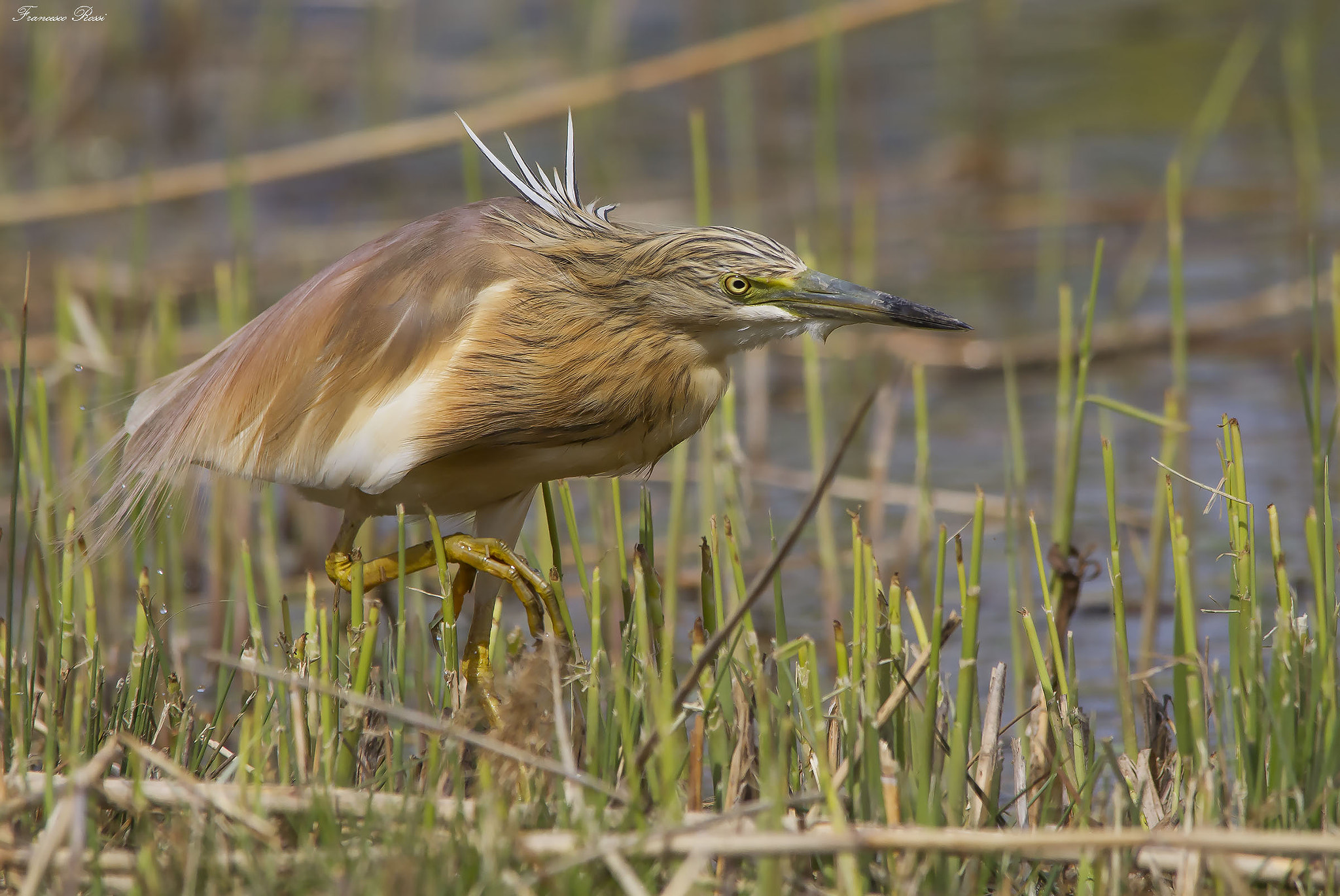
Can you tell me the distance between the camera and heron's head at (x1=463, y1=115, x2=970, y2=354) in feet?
8.95

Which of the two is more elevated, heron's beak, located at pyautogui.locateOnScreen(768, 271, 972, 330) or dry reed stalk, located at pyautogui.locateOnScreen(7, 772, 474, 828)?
heron's beak, located at pyautogui.locateOnScreen(768, 271, 972, 330)

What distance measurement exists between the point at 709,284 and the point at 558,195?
0.47 metres

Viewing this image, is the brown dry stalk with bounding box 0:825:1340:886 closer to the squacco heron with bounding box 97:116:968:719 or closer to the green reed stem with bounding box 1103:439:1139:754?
the green reed stem with bounding box 1103:439:1139:754

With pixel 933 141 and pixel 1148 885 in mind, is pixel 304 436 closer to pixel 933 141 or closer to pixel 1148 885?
pixel 1148 885

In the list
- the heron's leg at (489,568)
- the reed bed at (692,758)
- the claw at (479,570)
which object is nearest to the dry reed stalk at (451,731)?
the reed bed at (692,758)

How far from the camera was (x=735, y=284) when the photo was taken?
2766 millimetres

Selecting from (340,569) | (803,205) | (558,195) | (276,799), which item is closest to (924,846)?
(276,799)

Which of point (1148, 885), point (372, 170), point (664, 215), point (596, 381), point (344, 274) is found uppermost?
point (372, 170)

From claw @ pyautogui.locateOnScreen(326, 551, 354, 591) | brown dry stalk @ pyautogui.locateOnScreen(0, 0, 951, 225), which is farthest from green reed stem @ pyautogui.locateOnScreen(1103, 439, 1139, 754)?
brown dry stalk @ pyautogui.locateOnScreen(0, 0, 951, 225)

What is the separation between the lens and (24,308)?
265 cm

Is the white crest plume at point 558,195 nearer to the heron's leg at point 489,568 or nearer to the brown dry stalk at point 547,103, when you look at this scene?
the heron's leg at point 489,568

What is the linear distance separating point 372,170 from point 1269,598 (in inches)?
262

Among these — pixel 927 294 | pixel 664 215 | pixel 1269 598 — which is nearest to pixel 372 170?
pixel 664 215

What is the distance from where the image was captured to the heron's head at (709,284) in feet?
8.95
